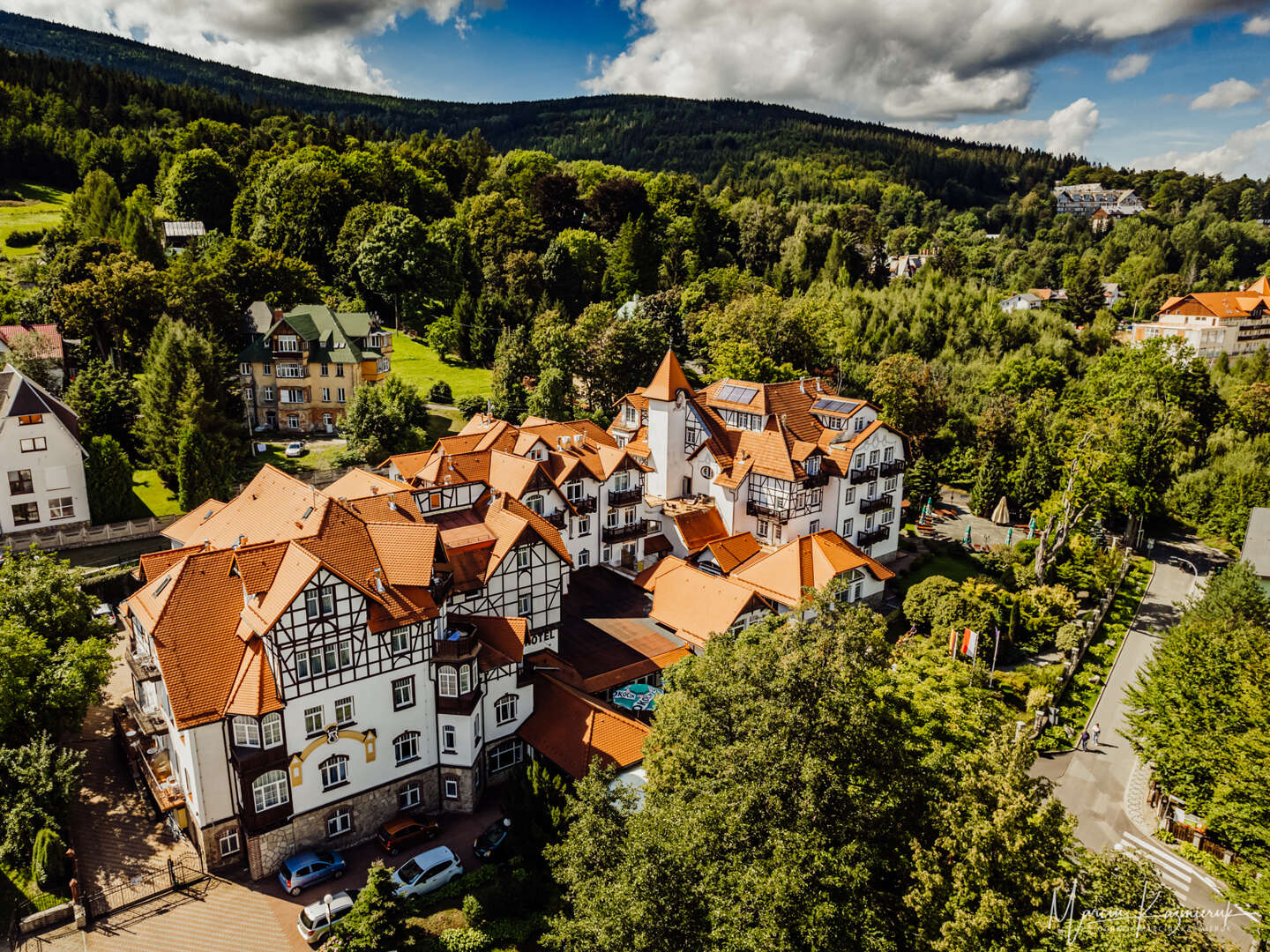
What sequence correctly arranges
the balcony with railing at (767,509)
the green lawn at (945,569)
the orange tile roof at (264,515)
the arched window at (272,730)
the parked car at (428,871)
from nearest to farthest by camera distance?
the arched window at (272,730) → the parked car at (428,871) → the orange tile roof at (264,515) → the balcony with railing at (767,509) → the green lawn at (945,569)

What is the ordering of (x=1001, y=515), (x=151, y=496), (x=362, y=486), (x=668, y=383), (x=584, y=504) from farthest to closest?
1. (x=1001, y=515)
2. (x=151, y=496)
3. (x=668, y=383)
4. (x=584, y=504)
5. (x=362, y=486)

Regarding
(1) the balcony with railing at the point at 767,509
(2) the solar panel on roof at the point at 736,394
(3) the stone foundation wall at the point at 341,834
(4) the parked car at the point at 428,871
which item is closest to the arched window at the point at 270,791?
(3) the stone foundation wall at the point at 341,834

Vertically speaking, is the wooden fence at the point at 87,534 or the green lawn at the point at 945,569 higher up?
the wooden fence at the point at 87,534

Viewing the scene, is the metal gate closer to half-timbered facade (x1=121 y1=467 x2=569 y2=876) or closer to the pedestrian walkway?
the pedestrian walkway

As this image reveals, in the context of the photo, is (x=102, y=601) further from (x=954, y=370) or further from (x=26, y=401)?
(x=954, y=370)

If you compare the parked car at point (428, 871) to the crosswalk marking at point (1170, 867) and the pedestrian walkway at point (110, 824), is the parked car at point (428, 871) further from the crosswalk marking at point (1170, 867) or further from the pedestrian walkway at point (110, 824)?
the crosswalk marking at point (1170, 867)

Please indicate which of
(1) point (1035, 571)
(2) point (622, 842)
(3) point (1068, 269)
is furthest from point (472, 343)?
(3) point (1068, 269)

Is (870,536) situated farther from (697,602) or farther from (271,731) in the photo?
(271,731)

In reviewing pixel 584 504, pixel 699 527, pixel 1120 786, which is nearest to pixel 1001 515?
pixel 699 527
